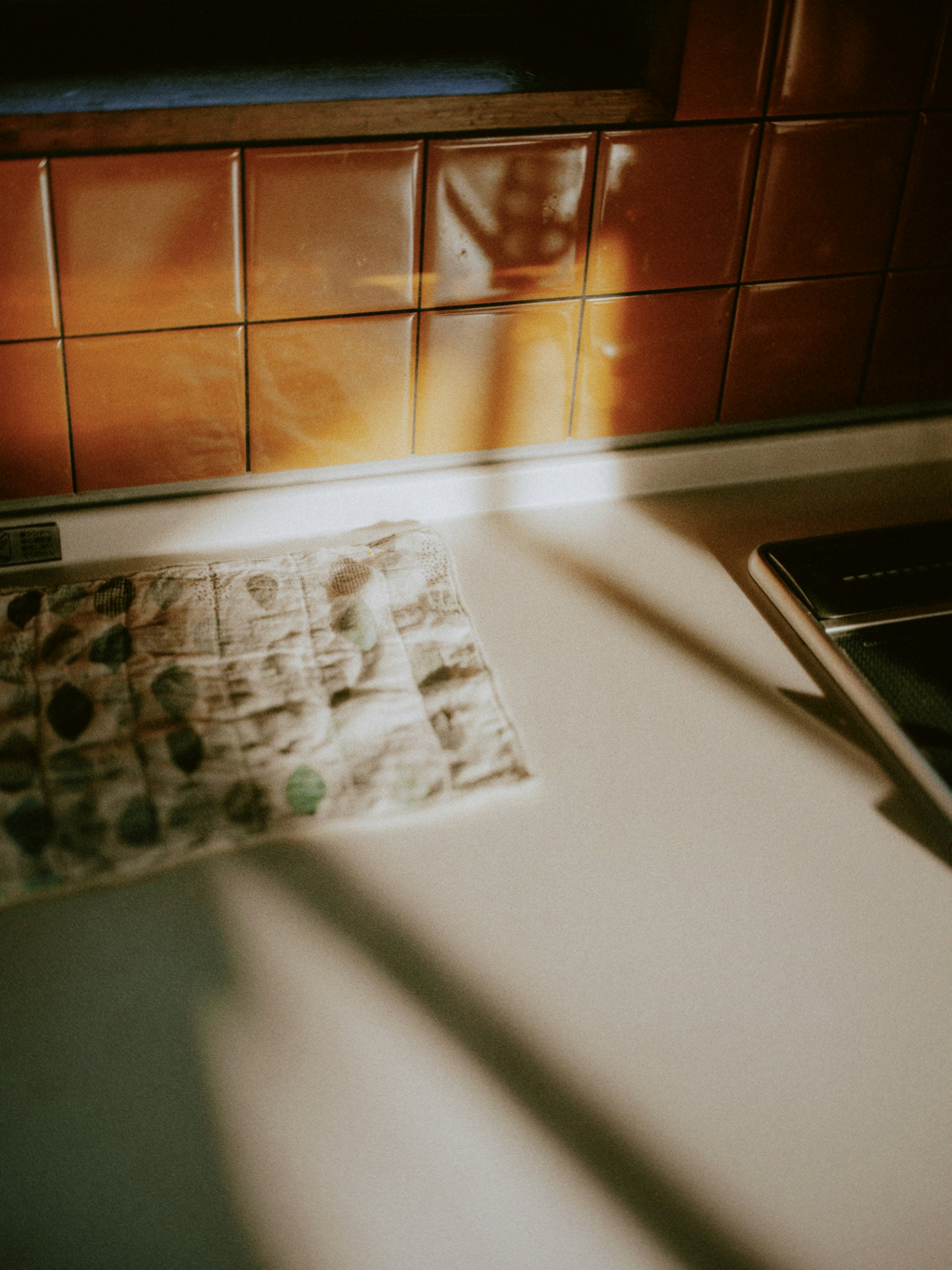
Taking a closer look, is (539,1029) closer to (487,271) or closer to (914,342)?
(487,271)

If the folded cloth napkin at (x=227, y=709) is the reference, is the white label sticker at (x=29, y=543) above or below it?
above

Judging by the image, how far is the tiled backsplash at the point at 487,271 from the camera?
1021 mm

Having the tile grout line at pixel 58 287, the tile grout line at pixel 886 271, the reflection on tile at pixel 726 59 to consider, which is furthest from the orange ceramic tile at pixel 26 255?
the tile grout line at pixel 886 271

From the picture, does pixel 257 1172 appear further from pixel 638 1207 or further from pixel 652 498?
pixel 652 498

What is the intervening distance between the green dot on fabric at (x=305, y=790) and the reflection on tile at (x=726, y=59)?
69 cm

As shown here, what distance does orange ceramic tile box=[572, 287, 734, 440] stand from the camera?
1196mm

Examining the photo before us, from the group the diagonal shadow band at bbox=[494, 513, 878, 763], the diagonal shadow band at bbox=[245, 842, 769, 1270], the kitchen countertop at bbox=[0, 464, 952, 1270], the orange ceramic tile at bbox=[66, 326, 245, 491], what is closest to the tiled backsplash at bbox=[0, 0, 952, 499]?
the orange ceramic tile at bbox=[66, 326, 245, 491]

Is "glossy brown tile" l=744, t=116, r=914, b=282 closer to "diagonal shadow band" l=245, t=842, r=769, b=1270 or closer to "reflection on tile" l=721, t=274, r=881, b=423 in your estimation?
"reflection on tile" l=721, t=274, r=881, b=423

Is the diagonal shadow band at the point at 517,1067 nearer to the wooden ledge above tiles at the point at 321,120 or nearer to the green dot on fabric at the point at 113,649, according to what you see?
the green dot on fabric at the point at 113,649

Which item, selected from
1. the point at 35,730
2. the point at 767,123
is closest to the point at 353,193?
the point at 767,123

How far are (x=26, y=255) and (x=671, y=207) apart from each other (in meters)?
0.60

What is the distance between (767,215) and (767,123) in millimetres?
88

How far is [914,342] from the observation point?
1310mm

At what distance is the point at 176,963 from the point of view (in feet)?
2.56
